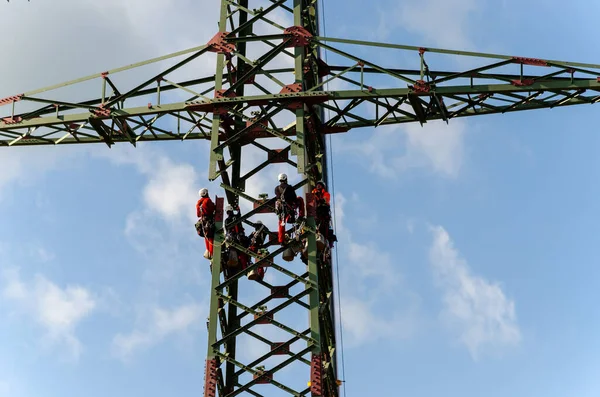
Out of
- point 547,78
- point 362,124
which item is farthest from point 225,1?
point 547,78

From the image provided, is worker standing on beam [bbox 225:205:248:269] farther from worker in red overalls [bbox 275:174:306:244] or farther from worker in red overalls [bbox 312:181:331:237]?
worker in red overalls [bbox 312:181:331:237]

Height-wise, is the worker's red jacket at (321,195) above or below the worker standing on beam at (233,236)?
above

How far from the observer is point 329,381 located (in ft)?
116

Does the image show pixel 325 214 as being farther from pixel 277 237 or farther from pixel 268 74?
pixel 268 74

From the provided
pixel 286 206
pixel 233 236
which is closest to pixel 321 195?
pixel 286 206

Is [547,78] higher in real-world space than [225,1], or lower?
lower

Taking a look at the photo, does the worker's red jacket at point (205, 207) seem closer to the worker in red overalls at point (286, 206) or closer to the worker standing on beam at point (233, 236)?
the worker standing on beam at point (233, 236)

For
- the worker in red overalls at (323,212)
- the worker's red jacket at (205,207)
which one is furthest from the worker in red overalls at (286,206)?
the worker's red jacket at (205,207)

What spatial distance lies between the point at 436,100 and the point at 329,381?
750 cm

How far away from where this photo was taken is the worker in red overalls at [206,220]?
1388 inches

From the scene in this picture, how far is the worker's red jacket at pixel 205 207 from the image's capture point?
3538 centimetres

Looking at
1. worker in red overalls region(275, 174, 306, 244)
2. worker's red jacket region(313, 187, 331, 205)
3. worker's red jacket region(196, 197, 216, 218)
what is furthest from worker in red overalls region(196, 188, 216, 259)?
worker's red jacket region(313, 187, 331, 205)

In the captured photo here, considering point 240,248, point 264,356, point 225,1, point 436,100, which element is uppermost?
point 225,1

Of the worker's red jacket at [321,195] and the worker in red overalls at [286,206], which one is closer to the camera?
the worker in red overalls at [286,206]
